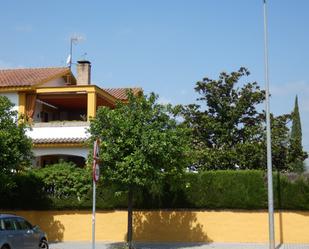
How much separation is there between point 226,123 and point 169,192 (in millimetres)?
9686

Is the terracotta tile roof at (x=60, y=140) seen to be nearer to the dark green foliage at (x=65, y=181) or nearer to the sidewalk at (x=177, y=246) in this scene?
the dark green foliage at (x=65, y=181)

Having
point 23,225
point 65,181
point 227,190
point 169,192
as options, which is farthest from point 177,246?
point 23,225

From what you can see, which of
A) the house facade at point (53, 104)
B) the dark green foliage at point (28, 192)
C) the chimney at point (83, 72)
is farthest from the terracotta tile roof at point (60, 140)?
the chimney at point (83, 72)

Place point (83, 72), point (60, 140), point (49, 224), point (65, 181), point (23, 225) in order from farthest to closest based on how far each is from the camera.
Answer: point (83, 72), point (60, 140), point (49, 224), point (65, 181), point (23, 225)

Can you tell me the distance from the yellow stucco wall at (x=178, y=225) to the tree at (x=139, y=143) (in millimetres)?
→ 2820

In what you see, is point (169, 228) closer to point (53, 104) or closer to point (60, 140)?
point (60, 140)

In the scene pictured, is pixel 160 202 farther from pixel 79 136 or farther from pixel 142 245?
pixel 79 136

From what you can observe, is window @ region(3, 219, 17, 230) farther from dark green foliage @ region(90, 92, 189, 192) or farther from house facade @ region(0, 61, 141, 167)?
house facade @ region(0, 61, 141, 167)

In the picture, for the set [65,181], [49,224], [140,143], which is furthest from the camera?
[49,224]

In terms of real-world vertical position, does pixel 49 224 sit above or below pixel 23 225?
below

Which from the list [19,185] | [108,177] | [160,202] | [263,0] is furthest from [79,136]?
[263,0]

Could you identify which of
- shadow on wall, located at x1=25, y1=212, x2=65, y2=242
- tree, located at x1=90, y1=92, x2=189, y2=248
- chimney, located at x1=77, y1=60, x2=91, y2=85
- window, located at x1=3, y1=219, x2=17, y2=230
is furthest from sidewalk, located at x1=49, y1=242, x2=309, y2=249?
chimney, located at x1=77, y1=60, x2=91, y2=85

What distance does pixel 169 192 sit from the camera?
23844mm

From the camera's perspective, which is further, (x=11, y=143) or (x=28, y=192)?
(x=28, y=192)
